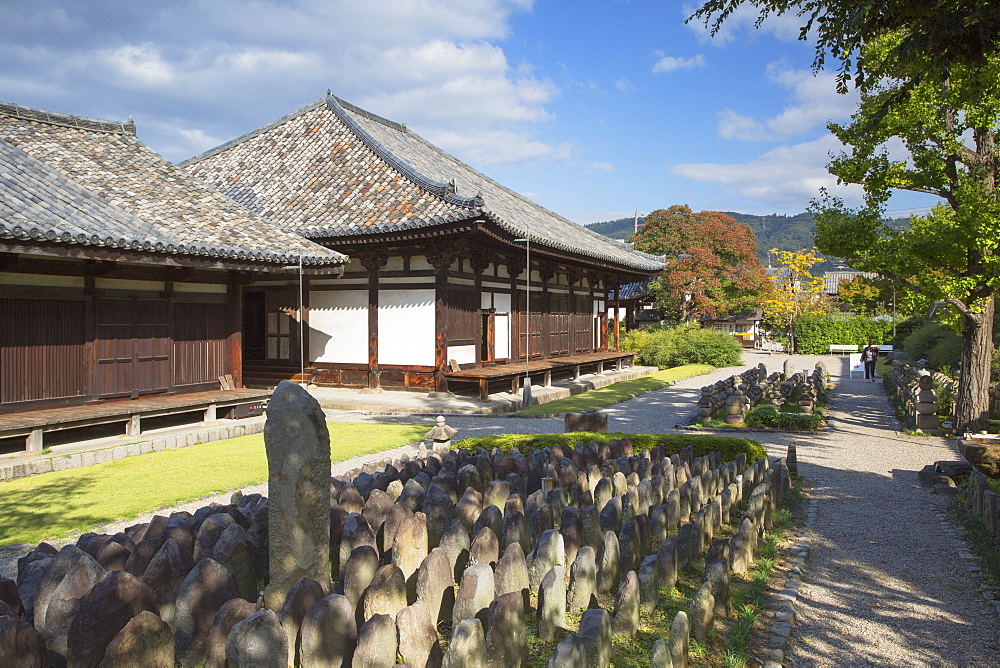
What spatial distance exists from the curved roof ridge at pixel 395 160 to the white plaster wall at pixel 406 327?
2554mm

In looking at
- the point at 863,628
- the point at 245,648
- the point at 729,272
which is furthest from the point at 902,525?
the point at 729,272

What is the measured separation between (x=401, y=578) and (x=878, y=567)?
4258 millimetres

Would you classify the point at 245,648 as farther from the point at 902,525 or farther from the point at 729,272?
the point at 729,272

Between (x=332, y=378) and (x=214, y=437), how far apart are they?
6796 mm

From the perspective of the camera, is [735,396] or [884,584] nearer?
[884,584]

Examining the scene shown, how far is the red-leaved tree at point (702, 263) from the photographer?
3816 centimetres

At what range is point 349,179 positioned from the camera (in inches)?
725

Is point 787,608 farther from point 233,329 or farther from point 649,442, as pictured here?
point 233,329

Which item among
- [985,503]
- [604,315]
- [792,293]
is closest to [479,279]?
[604,315]

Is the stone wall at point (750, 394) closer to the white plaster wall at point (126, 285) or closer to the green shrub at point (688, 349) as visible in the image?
the green shrub at point (688, 349)

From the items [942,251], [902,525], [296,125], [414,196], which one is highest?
[296,125]

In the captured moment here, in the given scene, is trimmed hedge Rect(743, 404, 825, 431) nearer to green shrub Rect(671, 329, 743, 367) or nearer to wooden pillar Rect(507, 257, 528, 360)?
wooden pillar Rect(507, 257, 528, 360)

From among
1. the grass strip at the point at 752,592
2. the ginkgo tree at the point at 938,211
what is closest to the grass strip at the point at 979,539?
the grass strip at the point at 752,592

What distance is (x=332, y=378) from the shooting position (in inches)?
711
